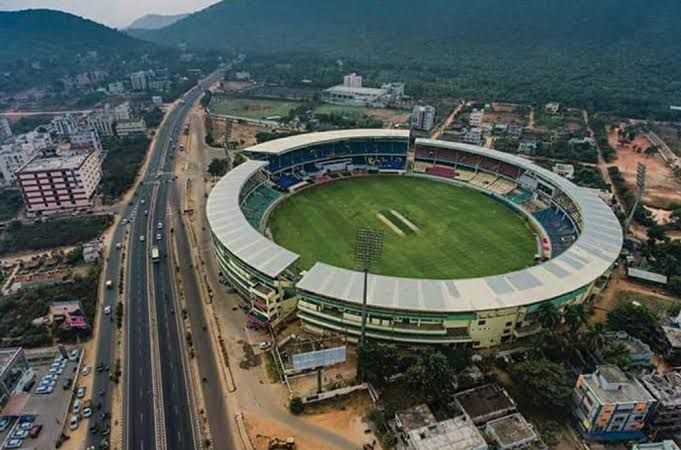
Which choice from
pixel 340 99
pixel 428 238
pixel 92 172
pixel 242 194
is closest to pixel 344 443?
pixel 428 238

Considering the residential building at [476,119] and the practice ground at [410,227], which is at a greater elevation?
the residential building at [476,119]

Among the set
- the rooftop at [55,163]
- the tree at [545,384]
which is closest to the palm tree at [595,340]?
the tree at [545,384]

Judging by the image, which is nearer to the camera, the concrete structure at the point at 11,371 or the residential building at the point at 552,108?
the concrete structure at the point at 11,371

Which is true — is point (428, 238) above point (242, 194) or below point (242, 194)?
below

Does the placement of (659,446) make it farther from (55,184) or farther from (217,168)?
(55,184)

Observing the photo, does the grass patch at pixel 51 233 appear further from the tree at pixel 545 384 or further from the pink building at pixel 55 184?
the tree at pixel 545 384

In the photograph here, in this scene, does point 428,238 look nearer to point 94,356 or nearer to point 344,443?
point 344,443

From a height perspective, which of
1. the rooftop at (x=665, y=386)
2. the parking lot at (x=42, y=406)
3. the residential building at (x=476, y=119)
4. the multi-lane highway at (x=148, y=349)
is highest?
the residential building at (x=476, y=119)
